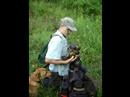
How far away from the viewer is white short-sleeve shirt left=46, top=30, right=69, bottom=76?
770cm

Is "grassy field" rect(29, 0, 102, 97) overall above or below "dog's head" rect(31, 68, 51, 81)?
above

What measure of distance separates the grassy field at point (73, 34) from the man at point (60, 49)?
57mm

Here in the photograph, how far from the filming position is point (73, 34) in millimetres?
7746

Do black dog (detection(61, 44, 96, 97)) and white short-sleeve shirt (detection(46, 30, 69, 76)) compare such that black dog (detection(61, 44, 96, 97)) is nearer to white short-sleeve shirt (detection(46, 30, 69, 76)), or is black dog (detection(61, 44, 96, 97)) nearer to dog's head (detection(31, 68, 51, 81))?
white short-sleeve shirt (detection(46, 30, 69, 76))

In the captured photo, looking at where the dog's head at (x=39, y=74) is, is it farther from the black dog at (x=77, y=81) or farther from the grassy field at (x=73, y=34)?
the black dog at (x=77, y=81)

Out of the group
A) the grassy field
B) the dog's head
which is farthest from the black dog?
the dog's head

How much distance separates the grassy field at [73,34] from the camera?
302 inches

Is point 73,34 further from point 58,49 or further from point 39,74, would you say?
point 39,74

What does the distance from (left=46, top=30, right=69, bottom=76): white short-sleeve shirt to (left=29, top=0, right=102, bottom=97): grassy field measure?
69 millimetres

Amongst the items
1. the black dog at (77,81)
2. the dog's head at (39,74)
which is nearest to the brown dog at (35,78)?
the dog's head at (39,74)
